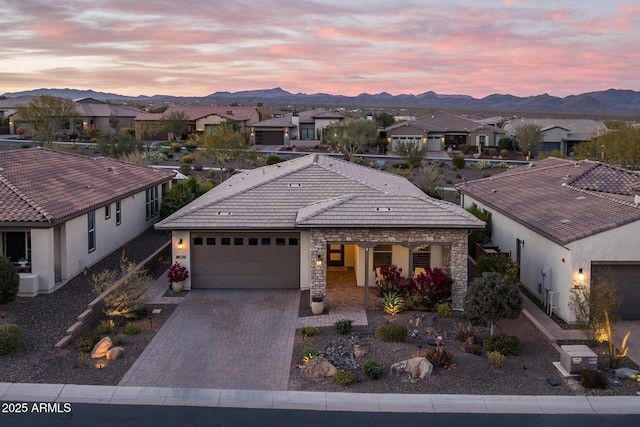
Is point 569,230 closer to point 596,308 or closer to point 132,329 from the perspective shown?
point 596,308

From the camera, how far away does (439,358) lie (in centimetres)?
1529

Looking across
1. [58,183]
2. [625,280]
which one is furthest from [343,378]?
[58,183]

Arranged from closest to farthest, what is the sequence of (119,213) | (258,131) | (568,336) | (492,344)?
(492,344), (568,336), (119,213), (258,131)

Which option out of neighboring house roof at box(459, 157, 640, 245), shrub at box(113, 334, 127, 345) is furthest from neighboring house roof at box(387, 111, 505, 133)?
shrub at box(113, 334, 127, 345)

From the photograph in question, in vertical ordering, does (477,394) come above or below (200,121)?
below

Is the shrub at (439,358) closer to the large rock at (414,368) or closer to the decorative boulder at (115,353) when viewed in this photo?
the large rock at (414,368)

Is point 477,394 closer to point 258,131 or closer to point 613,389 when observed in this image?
point 613,389

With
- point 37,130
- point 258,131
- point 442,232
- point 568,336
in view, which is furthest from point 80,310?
point 258,131

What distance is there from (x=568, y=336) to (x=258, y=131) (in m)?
67.0

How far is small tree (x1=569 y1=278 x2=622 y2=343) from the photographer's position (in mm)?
16078

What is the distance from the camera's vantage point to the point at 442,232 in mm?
19812

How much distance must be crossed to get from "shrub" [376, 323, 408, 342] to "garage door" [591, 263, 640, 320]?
6.08 metres

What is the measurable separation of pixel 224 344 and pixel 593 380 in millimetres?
9173

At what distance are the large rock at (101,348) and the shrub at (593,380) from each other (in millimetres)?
11594
